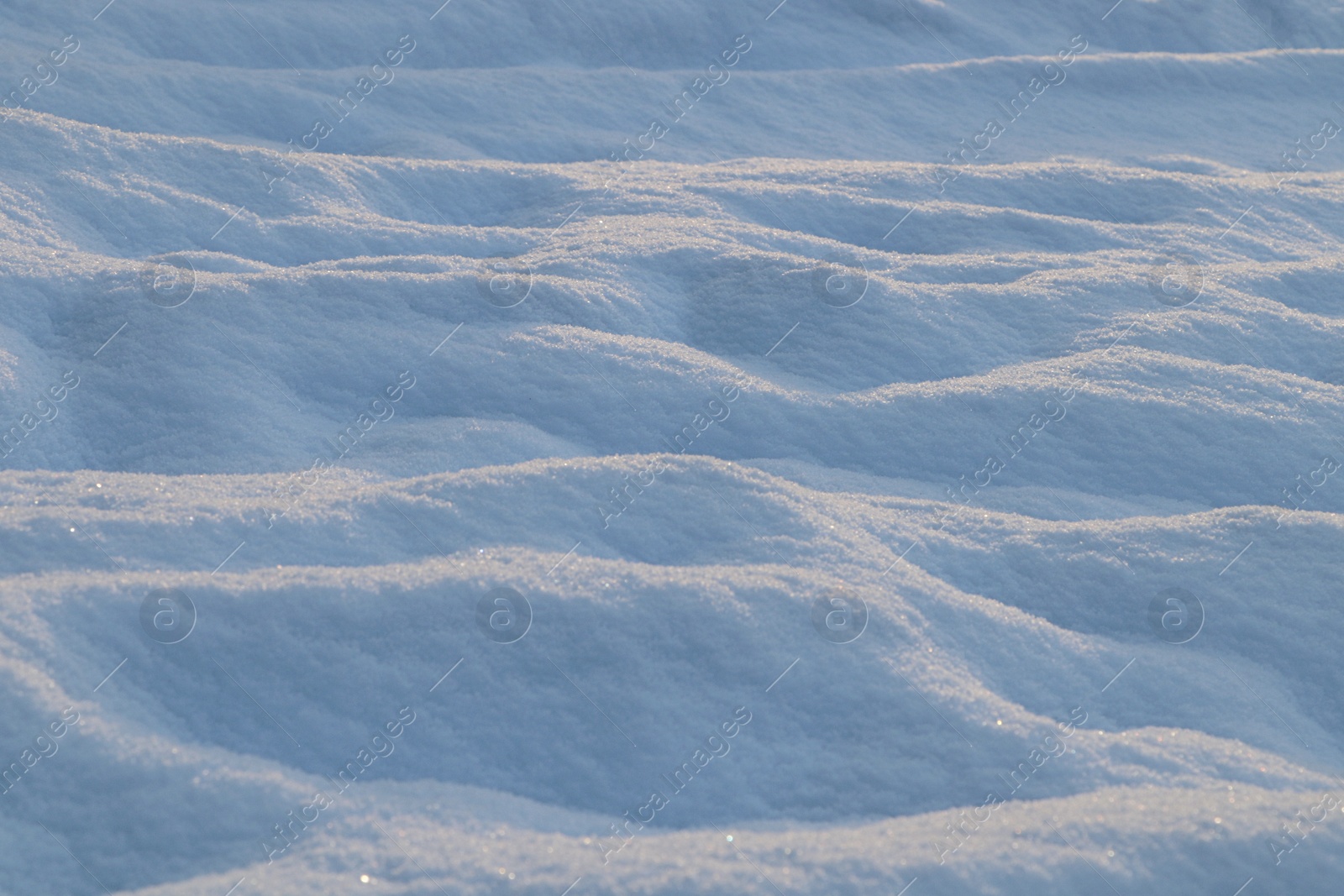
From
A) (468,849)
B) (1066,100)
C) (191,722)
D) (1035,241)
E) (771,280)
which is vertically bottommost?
(1066,100)

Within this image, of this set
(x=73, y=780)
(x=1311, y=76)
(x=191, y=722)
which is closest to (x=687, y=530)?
(x=191, y=722)

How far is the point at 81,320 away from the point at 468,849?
3.20m

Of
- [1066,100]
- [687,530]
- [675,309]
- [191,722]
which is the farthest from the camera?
[1066,100]

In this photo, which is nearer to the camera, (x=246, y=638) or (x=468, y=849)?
(x=468, y=849)

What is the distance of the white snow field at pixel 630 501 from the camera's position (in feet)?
7.91

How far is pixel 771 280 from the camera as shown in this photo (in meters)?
5.07

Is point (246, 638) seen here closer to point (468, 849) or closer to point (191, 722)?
point (191, 722)

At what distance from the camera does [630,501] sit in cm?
337

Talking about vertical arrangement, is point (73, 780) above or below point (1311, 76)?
above

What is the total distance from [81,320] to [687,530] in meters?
2.86

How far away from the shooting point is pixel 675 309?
4.99 meters

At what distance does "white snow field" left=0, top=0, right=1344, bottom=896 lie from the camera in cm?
241

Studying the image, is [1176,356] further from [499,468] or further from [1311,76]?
[1311,76]

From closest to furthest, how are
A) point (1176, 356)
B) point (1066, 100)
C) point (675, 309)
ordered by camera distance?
1. point (1176, 356)
2. point (675, 309)
3. point (1066, 100)
